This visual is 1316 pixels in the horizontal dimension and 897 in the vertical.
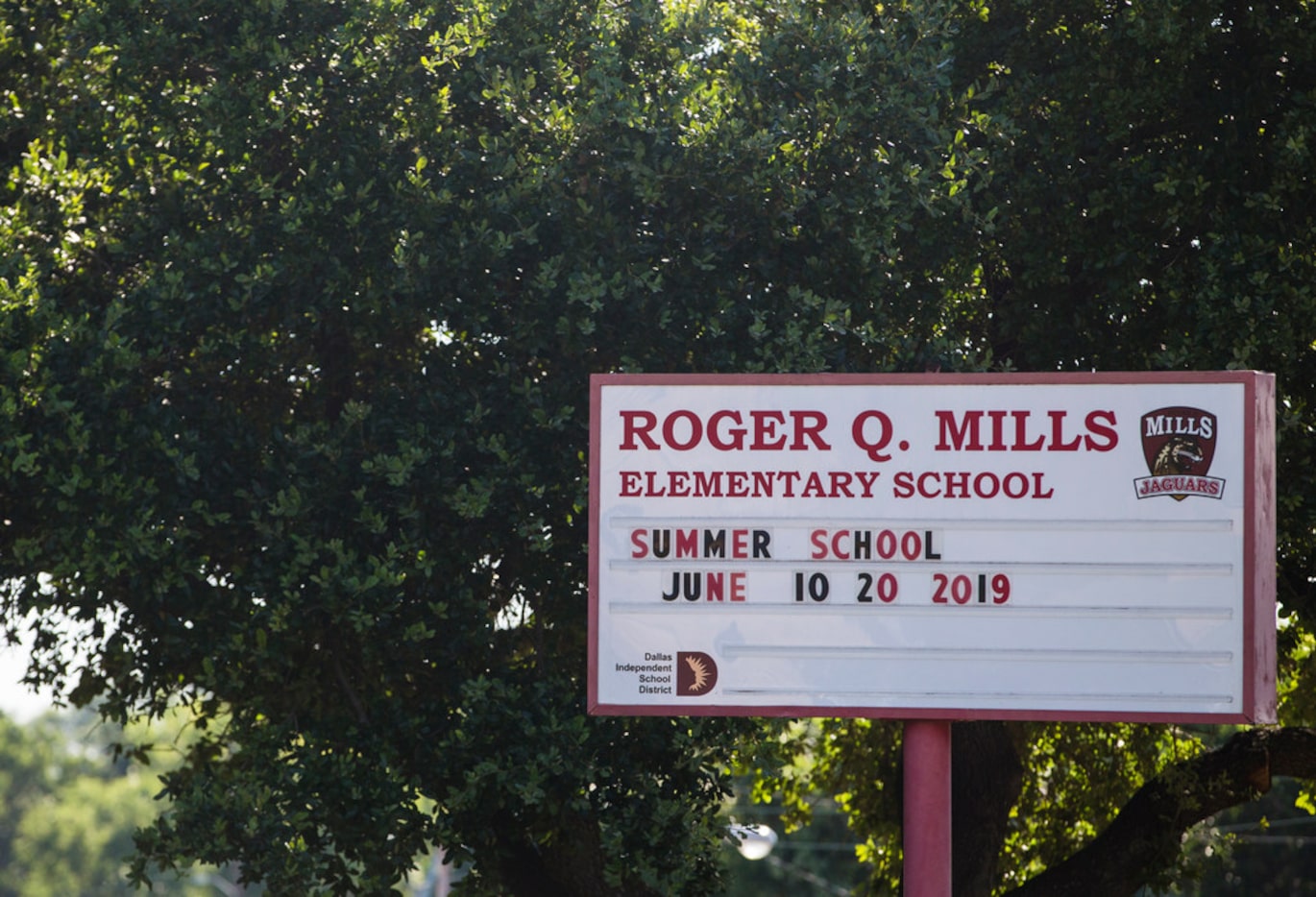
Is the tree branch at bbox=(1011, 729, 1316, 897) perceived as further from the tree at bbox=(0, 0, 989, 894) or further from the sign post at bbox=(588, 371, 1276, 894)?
the sign post at bbox=(588, 371, 1276, 894)

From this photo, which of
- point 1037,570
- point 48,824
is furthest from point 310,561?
point 48,824

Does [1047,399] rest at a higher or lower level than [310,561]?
higher

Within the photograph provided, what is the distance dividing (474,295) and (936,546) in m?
4.61

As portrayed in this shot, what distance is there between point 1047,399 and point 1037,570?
3.18ft

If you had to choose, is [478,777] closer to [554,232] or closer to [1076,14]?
[554,232]

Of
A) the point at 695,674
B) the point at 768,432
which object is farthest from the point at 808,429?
the point at 695,674

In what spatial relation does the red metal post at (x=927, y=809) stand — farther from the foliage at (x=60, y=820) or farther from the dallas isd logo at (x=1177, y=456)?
the foliage at (x=60, y=820)

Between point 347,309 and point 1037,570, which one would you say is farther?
point 347,309

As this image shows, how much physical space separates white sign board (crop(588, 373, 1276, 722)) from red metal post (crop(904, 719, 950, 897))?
265mm

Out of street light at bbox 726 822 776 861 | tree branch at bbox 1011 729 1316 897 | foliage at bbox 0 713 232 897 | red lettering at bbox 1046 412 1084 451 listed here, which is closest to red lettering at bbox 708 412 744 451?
Result: red lettering at bbox 1046 412 1084 451

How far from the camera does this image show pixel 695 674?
9.28m

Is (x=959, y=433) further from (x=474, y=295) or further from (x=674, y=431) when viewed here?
(x=474, y=295)

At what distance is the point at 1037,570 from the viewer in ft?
30.3

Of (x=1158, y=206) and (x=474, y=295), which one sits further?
(x=1158, y=206)
